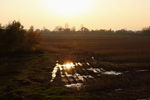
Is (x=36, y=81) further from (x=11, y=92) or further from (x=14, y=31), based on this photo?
(x=14, y=31)

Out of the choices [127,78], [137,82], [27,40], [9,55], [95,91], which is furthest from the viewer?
[27,40]

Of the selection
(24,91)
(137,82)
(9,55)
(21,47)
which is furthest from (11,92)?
(21,47)

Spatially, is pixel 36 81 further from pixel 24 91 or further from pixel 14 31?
pixel 14 31

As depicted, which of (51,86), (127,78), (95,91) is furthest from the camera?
(127,78)

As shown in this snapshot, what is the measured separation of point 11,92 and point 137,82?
9.79 meters

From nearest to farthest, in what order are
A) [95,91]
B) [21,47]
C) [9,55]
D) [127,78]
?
[95,91]
[127,78]
[9,55]
[21,47]

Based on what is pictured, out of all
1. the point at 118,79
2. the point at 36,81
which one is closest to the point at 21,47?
the point at 36,81

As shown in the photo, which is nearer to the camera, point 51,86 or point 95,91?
point 95,91

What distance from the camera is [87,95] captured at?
13.2 m

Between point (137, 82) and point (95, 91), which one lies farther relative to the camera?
point (137, 82)

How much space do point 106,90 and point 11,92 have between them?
6.44 metres

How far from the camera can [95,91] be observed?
46.6ft

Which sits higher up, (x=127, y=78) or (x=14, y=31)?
(x=14, y=31)

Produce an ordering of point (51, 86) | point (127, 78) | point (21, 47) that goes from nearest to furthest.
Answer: point (51, 86)
point (127, 78)
point (21, 47)
